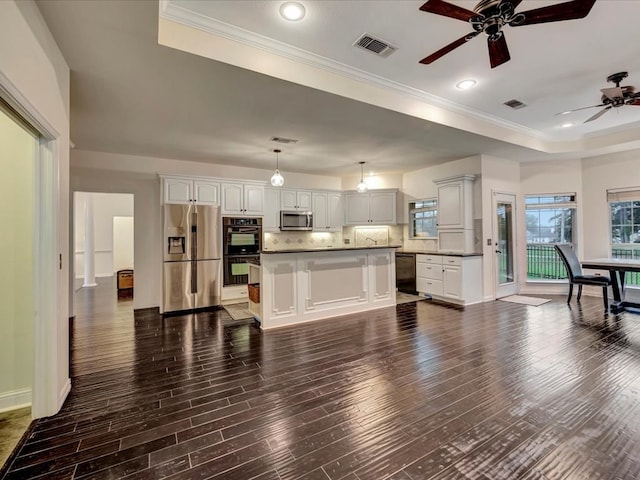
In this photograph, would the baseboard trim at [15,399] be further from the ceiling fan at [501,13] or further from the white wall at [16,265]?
the ceiling fan at [501,13]

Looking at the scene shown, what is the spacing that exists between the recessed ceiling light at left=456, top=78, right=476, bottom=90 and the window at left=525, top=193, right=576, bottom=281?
3.88 meters

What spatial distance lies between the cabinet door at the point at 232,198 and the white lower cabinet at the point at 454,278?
3852 mm

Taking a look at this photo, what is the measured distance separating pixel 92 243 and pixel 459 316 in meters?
9.10

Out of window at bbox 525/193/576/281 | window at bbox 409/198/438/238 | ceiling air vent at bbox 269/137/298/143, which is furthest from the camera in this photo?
window at bbox 409/198/438/238

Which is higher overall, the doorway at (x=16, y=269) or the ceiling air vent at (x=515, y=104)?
the ceiling air vent at (x=515, y=104)

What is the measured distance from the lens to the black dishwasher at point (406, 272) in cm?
627

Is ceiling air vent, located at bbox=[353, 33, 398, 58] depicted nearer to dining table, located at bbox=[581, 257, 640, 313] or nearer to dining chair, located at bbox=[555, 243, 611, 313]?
dining table, located at bbox=[581, 257, 640, 313]

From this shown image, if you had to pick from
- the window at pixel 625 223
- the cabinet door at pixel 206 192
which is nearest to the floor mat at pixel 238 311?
the cabinet door at pixel 206 192

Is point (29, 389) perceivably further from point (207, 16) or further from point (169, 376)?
point (207, 16)

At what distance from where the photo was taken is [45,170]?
2104 mm

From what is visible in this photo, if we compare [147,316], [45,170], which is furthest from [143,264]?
[45,170]

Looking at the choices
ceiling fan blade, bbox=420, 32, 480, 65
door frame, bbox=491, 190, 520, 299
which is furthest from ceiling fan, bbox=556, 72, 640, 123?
ceiling fan blade, bbox=420, 32, 480, 65

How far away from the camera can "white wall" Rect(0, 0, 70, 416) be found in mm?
1575

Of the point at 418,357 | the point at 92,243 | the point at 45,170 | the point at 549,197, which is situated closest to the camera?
the point at 45,170
